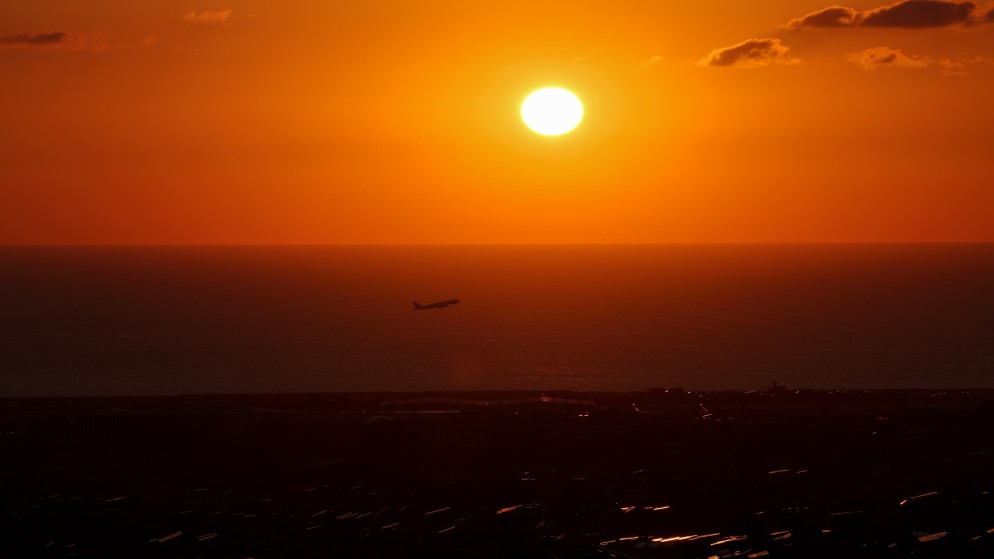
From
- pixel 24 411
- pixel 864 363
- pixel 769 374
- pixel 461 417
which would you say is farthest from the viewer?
pixel 864 363

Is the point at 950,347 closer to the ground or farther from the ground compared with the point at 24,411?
closer to the ground

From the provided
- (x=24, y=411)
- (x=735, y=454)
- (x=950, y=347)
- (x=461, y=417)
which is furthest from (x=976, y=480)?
(x=950, y=347)

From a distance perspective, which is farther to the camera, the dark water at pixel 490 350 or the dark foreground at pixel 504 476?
the dark water at pixel 490 350

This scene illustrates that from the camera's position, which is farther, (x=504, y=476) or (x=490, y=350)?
(x=490, y=350)

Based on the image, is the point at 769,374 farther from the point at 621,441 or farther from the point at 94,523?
the point at 94,523

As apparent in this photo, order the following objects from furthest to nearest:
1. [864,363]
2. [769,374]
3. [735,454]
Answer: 1. [864,363]
2. [769,374]
3. [735,454]

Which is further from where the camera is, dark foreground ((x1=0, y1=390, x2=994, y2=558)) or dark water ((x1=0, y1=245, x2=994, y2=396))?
dark water ((x1=0, y1=245, x2=994, y2=396))

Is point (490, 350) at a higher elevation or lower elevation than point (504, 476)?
higher

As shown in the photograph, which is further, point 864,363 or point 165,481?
point 864,363
